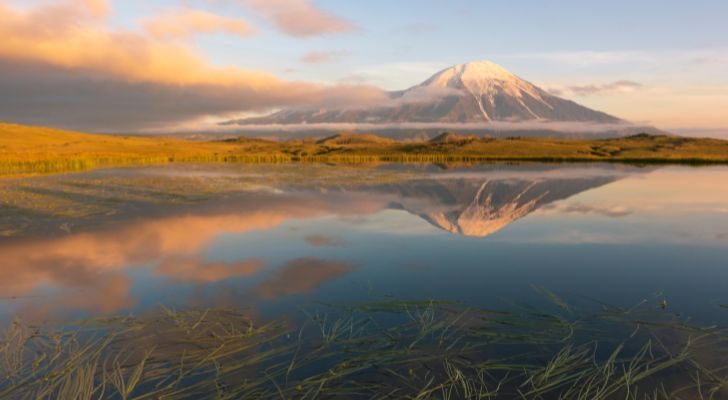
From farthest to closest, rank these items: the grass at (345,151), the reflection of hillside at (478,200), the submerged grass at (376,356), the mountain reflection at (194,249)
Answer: the grass at (345,151), the reflection of hillside at (478,200), the mountain reflection at (194,249), the submerged grass at (376,356)

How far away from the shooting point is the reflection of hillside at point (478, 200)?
23.2 meters

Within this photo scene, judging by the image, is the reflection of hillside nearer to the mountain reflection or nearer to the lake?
the mountain reflection

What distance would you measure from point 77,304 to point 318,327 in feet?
20.5

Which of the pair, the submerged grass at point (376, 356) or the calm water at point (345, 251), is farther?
the calm water at point (345, 251)

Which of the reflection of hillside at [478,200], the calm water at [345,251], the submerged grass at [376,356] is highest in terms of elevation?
the submerged grass at [376,356]

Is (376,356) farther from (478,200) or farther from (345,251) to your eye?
(478,200)

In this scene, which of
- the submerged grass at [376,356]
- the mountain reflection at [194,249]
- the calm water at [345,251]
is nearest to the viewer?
the submerged grass at [376,356]

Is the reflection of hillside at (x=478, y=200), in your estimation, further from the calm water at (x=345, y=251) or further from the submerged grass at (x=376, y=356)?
the submerged grass at (x=376, y=356)

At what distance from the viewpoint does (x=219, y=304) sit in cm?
1099

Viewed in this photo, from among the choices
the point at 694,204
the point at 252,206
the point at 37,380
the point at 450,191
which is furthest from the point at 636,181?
the point at 37,380

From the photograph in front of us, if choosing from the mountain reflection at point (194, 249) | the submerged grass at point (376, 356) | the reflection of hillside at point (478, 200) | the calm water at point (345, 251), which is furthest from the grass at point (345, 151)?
the submerged grass at point (376, 356)

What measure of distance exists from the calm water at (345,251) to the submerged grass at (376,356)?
1.18 meters

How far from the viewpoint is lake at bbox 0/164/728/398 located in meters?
7.84

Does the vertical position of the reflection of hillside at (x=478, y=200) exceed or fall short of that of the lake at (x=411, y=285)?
it falls short
